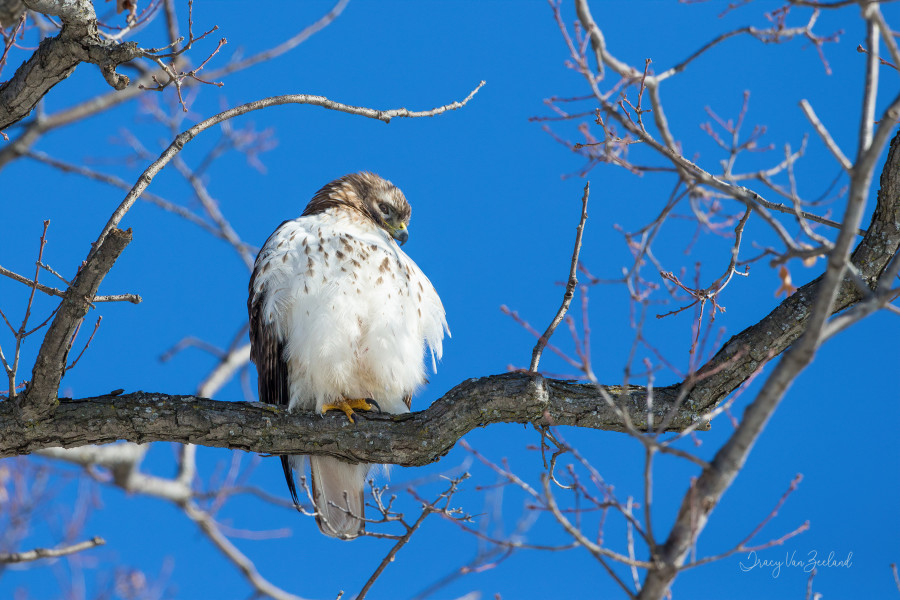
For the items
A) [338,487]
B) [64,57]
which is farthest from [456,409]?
[64,57]

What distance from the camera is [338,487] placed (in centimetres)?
462

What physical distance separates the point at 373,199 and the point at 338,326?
1345 millimetres

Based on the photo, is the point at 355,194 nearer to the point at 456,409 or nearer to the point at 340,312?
the point at 340,312

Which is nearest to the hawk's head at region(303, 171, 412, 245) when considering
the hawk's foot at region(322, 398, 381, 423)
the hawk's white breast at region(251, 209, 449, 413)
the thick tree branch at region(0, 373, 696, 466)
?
Result: the hawk's white breast at region(251, 209, 449, 413)

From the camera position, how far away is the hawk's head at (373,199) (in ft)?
17.0

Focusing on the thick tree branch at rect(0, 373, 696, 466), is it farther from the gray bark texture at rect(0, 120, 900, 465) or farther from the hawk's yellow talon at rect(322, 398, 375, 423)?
the hawk's yellow talon at rect(322, 398, 375, 423)

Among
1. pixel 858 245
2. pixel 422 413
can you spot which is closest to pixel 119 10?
pixel 422 413

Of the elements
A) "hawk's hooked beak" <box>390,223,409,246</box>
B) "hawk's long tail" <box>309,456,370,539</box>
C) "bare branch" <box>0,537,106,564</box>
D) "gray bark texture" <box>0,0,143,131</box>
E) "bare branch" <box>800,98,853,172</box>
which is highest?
"hawk's hooked beak" <box>390,223,409,246</box>

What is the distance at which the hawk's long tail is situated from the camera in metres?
4.58

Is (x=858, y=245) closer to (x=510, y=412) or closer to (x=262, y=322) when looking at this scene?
(x=510, y=412)

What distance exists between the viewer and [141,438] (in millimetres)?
3621

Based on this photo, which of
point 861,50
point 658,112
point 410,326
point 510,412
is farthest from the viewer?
point 410,326

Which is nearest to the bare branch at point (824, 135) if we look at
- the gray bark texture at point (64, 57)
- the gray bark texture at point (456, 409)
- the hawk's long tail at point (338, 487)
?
the gray bark texture at point (456, 409)

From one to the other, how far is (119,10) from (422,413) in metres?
2.12
